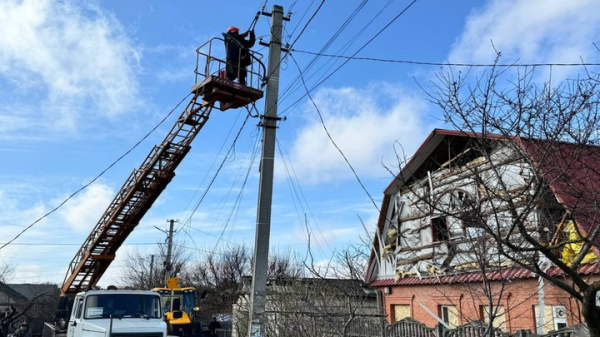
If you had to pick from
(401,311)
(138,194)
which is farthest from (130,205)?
(401,311)

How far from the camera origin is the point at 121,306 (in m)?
11.2

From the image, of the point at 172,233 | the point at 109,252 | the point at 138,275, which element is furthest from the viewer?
the point at 138,275

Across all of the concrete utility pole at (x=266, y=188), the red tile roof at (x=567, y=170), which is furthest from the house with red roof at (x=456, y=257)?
the concrete utility pole at (x=266, y=188)

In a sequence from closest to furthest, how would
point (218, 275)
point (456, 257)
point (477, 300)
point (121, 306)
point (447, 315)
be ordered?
point (121, 306) → point (477, 300) → point (456, 257) → point (447, 315) → point (218, 275)

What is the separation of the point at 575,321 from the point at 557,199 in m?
4.15

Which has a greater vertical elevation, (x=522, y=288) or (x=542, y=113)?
(x=542, y=113)

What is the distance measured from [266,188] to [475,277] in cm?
566

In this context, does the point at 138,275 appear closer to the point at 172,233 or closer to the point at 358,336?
the point at 172,233

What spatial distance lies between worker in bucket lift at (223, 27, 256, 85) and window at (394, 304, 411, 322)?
8.57 meters

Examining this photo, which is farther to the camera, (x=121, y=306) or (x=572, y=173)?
(x=121, y=306)

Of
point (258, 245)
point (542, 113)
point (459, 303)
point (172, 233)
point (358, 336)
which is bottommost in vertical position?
point (358, 336)

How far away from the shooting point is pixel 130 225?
16328 millimetres

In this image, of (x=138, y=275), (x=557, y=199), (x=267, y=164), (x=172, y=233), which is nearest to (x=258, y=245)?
(x=267, y=164)

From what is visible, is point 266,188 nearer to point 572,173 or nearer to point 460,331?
point 460,331
